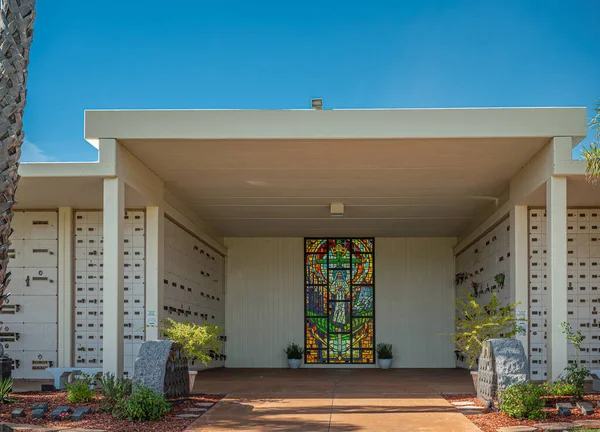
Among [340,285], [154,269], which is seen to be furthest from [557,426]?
[340,285]

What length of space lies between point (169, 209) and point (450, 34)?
9.76 m

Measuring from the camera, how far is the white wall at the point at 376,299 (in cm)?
2147

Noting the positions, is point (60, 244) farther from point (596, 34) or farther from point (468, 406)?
point (596, 34)

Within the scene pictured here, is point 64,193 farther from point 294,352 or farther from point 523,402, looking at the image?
point 294,352

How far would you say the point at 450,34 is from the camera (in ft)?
68.8

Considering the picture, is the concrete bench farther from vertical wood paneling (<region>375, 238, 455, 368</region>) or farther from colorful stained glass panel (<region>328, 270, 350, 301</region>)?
vertical wood paneling (<region>375, 238, 455, 368</region>)

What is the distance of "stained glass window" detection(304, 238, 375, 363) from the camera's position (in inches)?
846

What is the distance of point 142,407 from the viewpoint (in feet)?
30.3

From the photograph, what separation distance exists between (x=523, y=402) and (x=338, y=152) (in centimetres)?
486

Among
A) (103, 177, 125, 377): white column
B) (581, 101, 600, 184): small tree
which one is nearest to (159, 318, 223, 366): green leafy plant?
(103, 177, 125, 377): white column

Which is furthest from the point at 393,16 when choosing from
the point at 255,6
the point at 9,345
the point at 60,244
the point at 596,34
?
the point at 9,345

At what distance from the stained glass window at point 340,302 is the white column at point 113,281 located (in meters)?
10.6

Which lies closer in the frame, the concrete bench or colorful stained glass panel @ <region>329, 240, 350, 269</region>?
the concrete bench

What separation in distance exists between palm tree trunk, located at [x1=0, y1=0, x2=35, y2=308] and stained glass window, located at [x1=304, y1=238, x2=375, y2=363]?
14875 millimetres
